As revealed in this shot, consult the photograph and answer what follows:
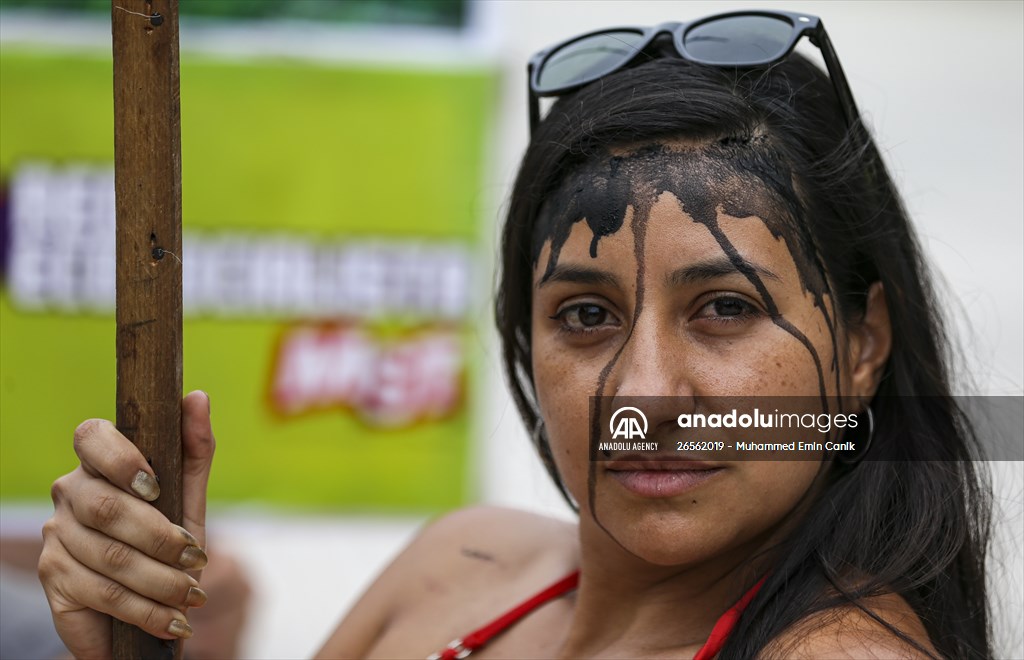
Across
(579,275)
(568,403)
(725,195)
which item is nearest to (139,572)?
(568,403)

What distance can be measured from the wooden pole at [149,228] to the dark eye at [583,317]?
65 cm

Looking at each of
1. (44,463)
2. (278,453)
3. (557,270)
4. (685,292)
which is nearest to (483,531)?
(557,270)

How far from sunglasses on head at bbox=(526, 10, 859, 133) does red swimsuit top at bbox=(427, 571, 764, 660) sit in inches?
35.3

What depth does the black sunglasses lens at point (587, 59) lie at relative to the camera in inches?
85.5

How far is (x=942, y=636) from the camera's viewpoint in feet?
6.14

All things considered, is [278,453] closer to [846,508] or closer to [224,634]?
[224,634]

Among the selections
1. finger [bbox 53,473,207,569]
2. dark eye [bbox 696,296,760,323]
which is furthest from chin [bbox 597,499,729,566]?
finger [bbox 53,473,207,569]

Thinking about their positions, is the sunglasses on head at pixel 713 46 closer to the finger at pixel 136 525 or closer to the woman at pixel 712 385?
the woman at pixel 712 385

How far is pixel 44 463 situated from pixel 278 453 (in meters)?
1.01

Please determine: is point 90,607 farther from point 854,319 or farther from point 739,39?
point 739,39

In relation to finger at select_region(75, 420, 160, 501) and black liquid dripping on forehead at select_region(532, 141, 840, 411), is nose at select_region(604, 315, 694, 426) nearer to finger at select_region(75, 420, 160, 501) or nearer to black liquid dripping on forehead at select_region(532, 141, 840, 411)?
black liquid dripping on forehead at select_region(532, 141, 840, 411)

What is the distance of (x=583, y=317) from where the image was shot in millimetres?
1995

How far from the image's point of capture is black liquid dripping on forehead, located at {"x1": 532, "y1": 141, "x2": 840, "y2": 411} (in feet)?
6.20

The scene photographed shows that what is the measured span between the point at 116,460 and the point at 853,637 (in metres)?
1.14
